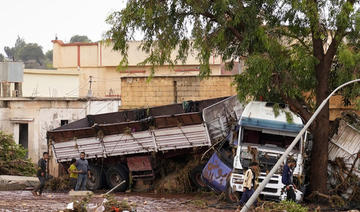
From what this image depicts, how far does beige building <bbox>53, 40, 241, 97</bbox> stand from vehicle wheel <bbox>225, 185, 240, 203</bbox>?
27.2 m

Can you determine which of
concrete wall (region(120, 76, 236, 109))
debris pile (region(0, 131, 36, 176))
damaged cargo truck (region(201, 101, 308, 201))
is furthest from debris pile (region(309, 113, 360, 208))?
debris pile (region(0, 131, 36, 176))

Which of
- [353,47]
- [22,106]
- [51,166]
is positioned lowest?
[51,166]

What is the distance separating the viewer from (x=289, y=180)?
757 inches

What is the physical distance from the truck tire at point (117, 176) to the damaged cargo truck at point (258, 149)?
15.7ft

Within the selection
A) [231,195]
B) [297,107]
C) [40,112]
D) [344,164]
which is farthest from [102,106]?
[344,164]

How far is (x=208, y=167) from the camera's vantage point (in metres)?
21.7

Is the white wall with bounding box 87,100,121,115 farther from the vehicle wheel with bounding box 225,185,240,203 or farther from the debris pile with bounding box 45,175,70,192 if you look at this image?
the vehicle wheel with bounding box 225,185,240,203

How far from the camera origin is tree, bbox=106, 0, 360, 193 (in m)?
20.8

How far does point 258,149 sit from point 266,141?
95 cm

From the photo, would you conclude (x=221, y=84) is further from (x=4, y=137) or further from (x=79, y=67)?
(x=79, y=67)

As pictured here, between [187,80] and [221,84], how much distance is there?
1727 mm

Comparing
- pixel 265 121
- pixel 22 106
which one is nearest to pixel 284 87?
pixel 265 121

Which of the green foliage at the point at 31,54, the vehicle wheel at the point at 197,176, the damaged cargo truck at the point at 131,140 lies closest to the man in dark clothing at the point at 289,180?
the damaged cargo truck at the point at 131,140

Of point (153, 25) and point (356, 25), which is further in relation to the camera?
point (153, 25)
